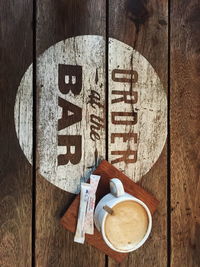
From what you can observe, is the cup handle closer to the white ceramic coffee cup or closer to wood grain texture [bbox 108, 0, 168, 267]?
the white ceramic coffee cup

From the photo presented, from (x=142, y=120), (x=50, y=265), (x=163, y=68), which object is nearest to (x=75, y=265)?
(x=50, y=265)

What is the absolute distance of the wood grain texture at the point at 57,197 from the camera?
776 mm

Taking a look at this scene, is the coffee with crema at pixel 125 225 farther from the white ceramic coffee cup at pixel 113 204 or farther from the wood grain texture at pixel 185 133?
the wood grain texture at pixel 185 133

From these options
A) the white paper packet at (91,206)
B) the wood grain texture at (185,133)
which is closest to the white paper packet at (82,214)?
the white paper packet at (91,206)

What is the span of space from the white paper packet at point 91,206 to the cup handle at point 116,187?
0.04 meters

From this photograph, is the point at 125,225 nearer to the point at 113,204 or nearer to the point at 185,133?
the point at 113,204

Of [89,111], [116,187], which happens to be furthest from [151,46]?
[116,187]

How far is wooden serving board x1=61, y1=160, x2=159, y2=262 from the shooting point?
79 cm

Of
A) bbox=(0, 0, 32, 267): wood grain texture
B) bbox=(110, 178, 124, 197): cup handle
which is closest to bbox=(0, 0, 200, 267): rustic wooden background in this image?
bbox=(0, 0, 32, 267): wood grain texture

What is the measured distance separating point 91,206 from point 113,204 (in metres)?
0.08

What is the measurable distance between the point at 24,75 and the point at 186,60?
16.8 inches

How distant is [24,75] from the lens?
0.76 m

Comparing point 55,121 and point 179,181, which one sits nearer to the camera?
point 55,121

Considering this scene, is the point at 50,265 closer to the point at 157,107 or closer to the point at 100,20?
the point at 157,107
